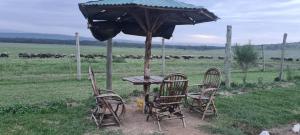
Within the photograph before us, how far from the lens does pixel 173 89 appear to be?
274 inches

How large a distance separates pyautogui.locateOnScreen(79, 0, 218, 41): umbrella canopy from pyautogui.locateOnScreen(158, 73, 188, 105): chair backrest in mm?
1252

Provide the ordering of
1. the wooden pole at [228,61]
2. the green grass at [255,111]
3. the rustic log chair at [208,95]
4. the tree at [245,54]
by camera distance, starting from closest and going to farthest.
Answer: the green grass at [255,111], the rustic log chair at [208,95], the wooden pole at [228,61], the tree at [245,54]

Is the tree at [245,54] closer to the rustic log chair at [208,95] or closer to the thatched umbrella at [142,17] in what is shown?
the thatched umbrella at [142,17]

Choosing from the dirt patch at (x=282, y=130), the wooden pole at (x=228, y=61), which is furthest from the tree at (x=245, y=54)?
the dirt patch at (x=282, y=130)

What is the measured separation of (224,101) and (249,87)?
119 inches

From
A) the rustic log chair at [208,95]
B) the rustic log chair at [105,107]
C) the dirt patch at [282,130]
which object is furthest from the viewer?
the rustic log chair at [208,95]

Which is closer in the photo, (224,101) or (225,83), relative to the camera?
(224,101)

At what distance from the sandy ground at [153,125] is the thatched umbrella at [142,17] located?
27.1 inches

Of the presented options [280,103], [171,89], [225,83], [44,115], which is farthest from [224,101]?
[44,115]

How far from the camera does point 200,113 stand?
8.20 metres

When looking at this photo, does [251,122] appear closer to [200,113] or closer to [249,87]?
[200,113]

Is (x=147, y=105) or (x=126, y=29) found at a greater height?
(x=126, y=29)

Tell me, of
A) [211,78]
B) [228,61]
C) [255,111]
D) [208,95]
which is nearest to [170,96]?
[208,95]

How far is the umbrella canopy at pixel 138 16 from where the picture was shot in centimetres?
680
